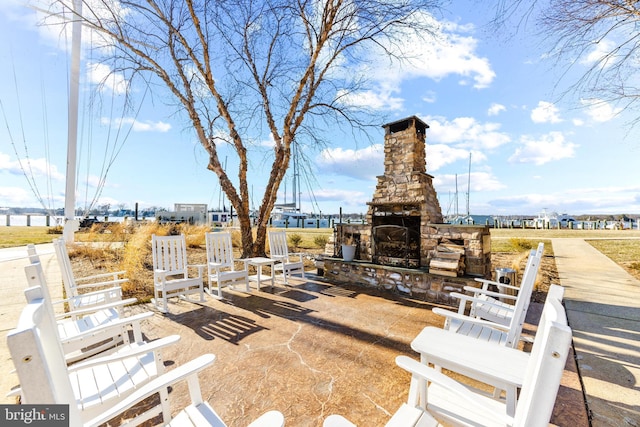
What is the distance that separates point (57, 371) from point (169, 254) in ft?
11.8

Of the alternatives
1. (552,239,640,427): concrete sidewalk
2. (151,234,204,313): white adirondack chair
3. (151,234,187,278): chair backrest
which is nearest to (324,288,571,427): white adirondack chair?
(552,239,640,427): concrete sidewalk

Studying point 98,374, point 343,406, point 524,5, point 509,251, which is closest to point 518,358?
point 343,406

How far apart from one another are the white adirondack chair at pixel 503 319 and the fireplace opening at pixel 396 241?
216 cm

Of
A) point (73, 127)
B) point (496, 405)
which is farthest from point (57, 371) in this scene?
point (73, 127)

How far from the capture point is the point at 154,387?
1.05 meters

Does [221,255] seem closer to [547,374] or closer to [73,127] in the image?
[73,127]

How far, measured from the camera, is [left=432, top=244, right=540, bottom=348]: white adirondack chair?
1.90 m

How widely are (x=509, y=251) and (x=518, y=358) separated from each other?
8818mm

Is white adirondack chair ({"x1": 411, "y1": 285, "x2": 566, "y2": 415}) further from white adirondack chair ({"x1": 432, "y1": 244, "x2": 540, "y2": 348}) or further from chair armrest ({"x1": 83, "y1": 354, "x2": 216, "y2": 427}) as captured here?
chair armrest ({"x1": 83, "y1": 354, "x2": 216, "y2": 427})

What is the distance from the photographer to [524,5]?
425 cm

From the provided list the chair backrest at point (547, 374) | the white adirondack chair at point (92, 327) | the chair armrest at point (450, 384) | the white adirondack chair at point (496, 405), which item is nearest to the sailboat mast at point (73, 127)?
the white adirondack chair at point (92, 327)

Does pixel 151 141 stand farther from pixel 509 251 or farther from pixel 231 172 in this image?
pixel 509 251

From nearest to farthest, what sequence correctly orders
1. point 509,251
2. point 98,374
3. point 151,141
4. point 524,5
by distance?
1. point 98,374
2. point 524,5
3. point 151,141
4. point 509,251

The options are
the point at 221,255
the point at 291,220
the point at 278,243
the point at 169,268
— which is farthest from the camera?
the point at 291,220
